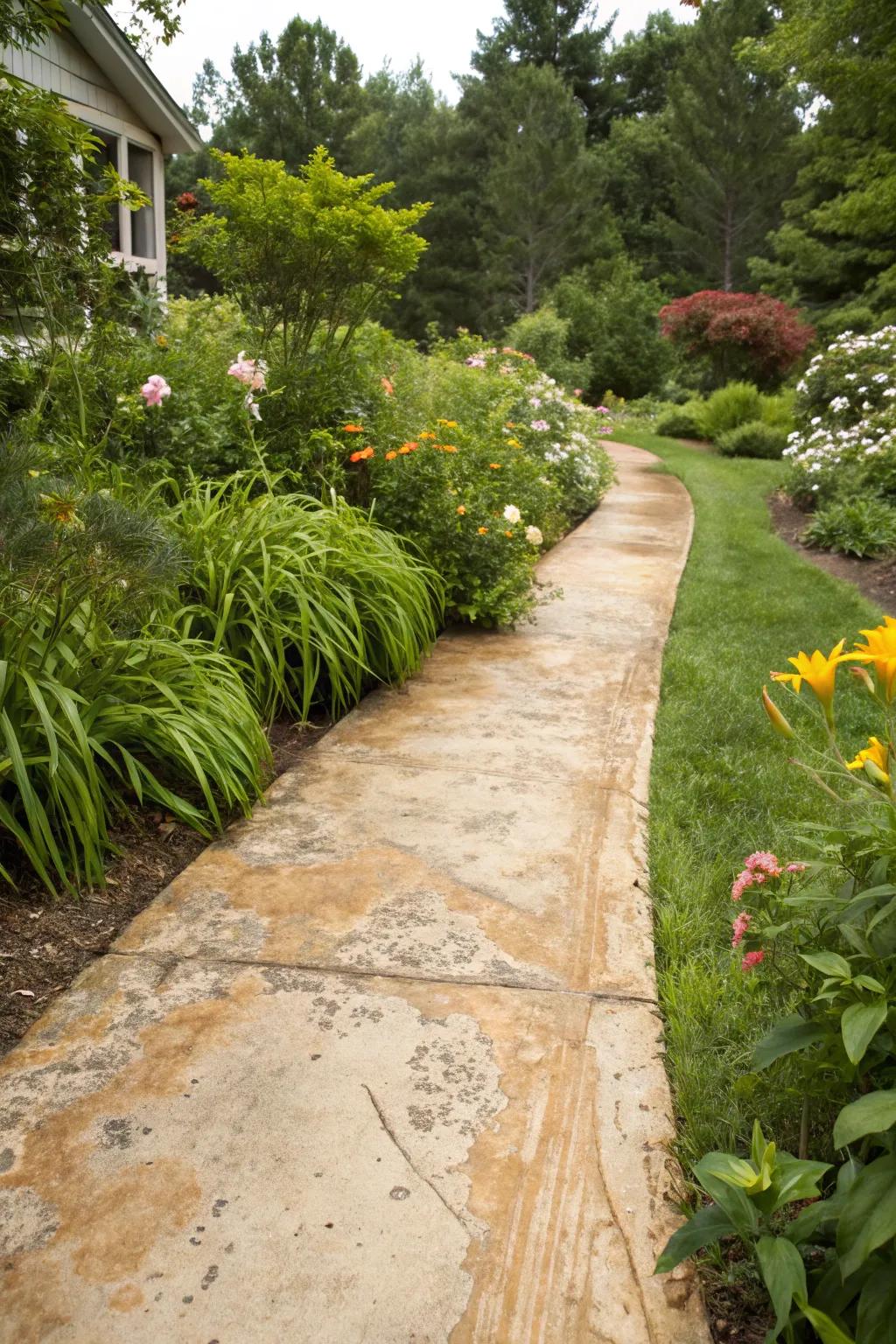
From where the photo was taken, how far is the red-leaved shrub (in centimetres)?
1755

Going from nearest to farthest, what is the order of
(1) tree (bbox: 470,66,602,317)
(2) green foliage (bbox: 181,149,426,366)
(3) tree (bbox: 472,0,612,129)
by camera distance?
1. (2) green foliage (bbox: 181,149,426,366)
2. (1) tree (bbox: 470,66,602,317)
3. (3) tree (bbox: 472,0,612,129)

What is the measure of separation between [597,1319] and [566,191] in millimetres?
31349

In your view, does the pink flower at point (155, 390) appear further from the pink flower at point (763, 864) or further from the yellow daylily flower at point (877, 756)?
the yellow daylily flower at point (877, 756)

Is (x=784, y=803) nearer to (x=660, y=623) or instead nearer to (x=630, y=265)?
(x=660, y=623)

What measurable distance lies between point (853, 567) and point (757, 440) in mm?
7857

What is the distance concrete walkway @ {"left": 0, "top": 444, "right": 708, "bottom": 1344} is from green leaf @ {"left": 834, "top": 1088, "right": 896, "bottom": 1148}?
1.40ft

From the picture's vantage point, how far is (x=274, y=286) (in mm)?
6172

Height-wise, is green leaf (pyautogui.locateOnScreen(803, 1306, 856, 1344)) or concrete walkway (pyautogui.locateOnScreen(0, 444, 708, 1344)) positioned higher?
green leaf (pyautogui.locateOnScreen(803, 1306, 856, 1344))

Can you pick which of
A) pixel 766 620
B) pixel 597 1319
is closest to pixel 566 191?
pixel 766 620

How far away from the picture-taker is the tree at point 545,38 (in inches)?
1280

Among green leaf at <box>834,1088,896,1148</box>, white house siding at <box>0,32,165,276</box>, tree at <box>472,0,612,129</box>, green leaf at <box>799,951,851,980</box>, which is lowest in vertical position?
green leaf at <box>834,1088,896,1148</box>

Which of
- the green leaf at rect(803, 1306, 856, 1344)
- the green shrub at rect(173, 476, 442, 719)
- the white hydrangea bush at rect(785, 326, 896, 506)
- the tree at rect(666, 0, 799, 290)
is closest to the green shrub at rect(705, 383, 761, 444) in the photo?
the white hydrangea bush at rect(785, 326, 896, 506)

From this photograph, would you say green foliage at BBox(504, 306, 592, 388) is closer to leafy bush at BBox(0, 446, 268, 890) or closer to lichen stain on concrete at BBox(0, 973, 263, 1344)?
leafy bush at BBox(0, 446, 268, 890)

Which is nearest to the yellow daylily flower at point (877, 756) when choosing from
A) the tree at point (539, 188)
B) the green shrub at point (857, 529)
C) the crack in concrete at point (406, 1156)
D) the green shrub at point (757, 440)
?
the crack in concrete at point (406, 1156)
